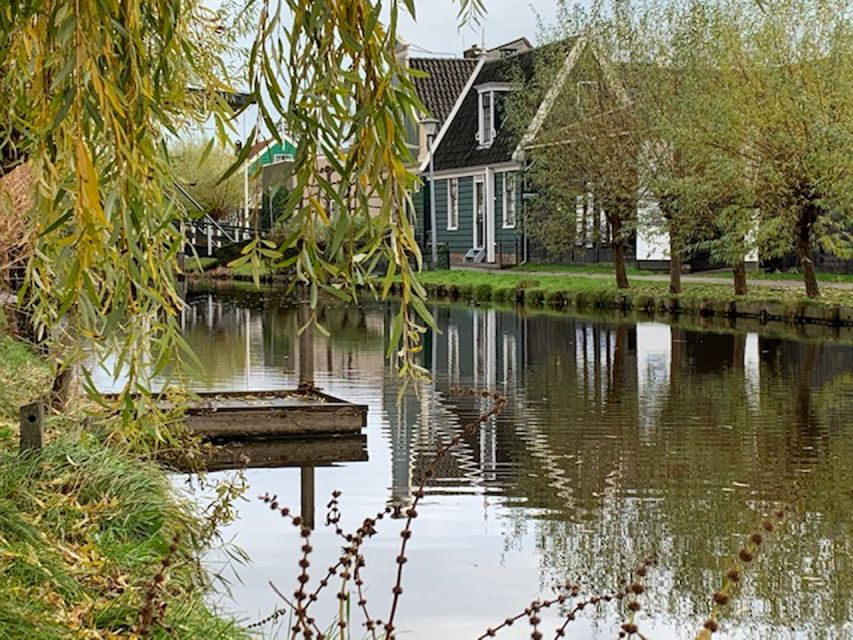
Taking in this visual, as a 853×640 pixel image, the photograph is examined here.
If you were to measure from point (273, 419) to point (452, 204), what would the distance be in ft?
120

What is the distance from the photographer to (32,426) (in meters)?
7.75

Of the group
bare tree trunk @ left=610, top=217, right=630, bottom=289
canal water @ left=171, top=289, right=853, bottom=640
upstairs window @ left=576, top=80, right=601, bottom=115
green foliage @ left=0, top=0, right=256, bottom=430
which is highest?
upstairs window @ left=576, top=80, right=601, bottom=115

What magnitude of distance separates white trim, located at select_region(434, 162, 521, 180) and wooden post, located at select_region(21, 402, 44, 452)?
35.9 m

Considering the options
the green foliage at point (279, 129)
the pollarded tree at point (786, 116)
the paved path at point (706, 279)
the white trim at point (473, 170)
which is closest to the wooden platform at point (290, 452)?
the green foliage at point (279, 129)

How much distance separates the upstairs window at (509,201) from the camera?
147 ft

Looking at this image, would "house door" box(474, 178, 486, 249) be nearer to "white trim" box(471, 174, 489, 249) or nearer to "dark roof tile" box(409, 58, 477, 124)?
"white trim" box(471, 174, 489, 249)

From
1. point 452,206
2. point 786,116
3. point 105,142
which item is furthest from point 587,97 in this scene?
point 105,142

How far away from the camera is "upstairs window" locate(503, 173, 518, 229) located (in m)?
44.7

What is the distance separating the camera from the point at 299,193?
3736 mm

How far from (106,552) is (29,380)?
20.0 feet

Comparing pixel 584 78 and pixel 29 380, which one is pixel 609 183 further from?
pixel 29 380

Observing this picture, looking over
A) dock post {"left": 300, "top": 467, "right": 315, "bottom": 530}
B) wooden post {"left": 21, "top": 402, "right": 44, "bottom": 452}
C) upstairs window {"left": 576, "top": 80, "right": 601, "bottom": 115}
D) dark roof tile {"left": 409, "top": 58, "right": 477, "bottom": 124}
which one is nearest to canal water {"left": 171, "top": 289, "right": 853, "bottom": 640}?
dock post {"left": 300, "top": 467, "right": 315, "bottom": 530}

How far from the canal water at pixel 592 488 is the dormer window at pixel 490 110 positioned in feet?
77.5

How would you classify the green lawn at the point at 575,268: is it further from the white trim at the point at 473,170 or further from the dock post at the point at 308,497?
the dock post at the point at 308,497
